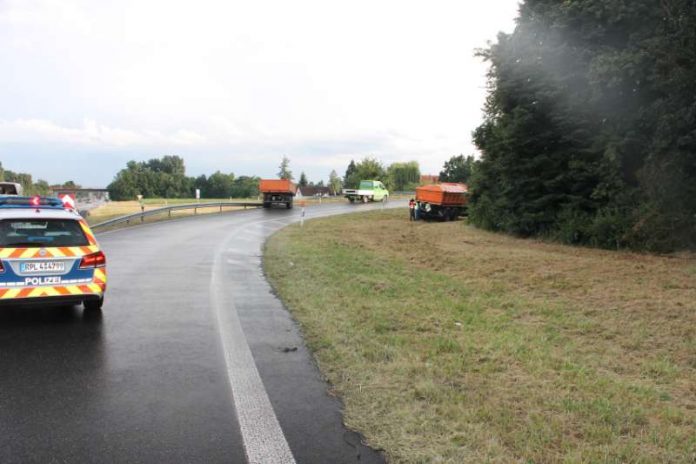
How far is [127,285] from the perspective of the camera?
30.5 ft

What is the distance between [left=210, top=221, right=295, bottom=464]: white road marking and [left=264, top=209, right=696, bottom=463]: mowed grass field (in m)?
0.63

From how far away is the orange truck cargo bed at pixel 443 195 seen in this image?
28703 mm

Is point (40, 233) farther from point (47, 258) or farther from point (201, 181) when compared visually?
point (201, 181)

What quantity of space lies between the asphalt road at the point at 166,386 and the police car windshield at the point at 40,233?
1068mm

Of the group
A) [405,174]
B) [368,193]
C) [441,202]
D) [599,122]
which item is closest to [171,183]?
[405,174]

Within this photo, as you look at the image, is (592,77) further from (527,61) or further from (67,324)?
(67,324)

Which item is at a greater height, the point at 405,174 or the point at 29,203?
the point at 405,174

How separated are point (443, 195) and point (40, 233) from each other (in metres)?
24.0

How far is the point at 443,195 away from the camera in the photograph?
28562mm

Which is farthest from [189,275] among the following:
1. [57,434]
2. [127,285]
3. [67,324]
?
[57,434]

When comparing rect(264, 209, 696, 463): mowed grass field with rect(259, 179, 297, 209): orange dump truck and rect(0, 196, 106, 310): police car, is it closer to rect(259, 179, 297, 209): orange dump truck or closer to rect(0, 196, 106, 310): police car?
rect(0, 196, 106, 310): police car

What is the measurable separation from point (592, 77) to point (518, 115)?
386cm

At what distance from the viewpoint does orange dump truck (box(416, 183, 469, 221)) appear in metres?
28.8

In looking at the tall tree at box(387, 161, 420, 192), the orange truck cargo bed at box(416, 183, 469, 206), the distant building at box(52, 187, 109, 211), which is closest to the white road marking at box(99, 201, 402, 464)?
the orange truck cargo bed at box(416, 183, 469, 206)
